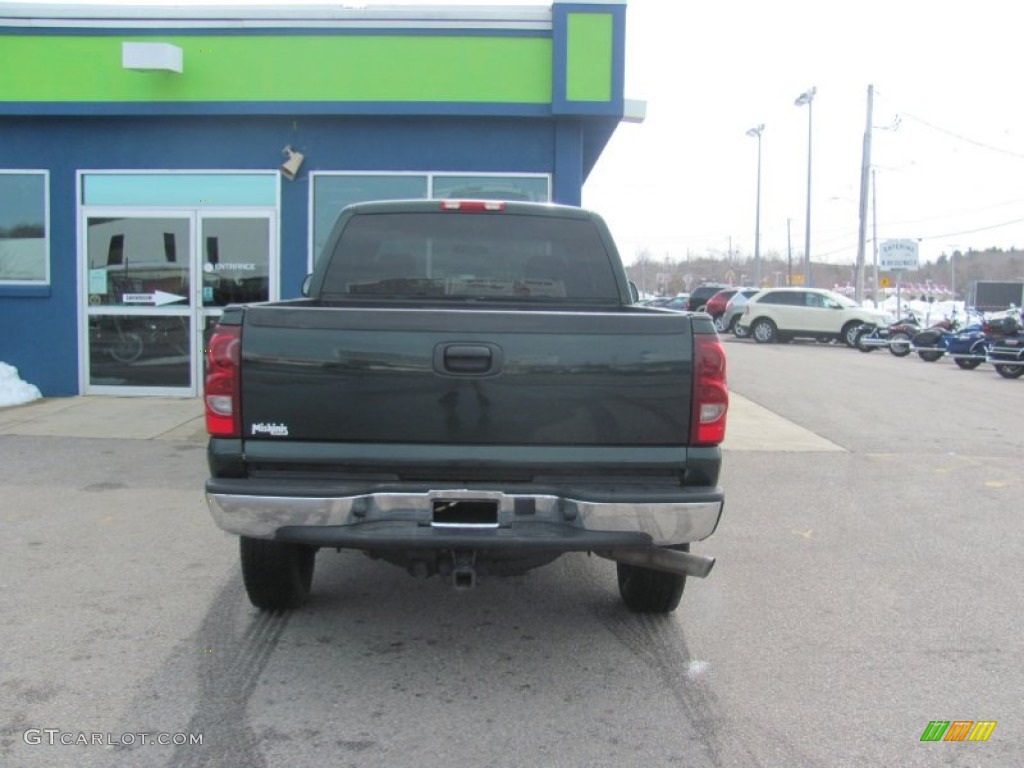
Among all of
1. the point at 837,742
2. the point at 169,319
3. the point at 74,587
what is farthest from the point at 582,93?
the point at 837,742

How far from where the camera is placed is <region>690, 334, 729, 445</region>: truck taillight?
3570mm

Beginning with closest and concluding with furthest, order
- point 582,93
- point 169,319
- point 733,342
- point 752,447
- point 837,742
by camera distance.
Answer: point 837,742 → point 752,447 → point 582,93 → point 169,319 → point 733,342

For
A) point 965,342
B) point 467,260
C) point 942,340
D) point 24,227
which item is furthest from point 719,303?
point 467,260

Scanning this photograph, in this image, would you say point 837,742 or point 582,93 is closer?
point 837,742

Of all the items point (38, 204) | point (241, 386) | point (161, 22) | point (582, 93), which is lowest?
point (241, 386)

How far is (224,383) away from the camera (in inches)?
139

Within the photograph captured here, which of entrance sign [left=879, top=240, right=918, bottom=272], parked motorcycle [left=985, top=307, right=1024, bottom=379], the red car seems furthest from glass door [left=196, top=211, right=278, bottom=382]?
entrance sign [left=879, top=240, right=918, bottom=272]

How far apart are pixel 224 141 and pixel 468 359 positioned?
28.4ft

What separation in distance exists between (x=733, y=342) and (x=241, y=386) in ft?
84.8

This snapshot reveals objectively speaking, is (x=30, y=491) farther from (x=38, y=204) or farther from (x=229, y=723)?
(x=38, y=204)

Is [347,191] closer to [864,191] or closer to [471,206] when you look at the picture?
[471,206]

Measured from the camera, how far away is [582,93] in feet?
33.9

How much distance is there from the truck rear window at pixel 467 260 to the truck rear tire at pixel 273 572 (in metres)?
1.54

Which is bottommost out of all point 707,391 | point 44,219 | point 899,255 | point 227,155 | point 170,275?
point 707,391
